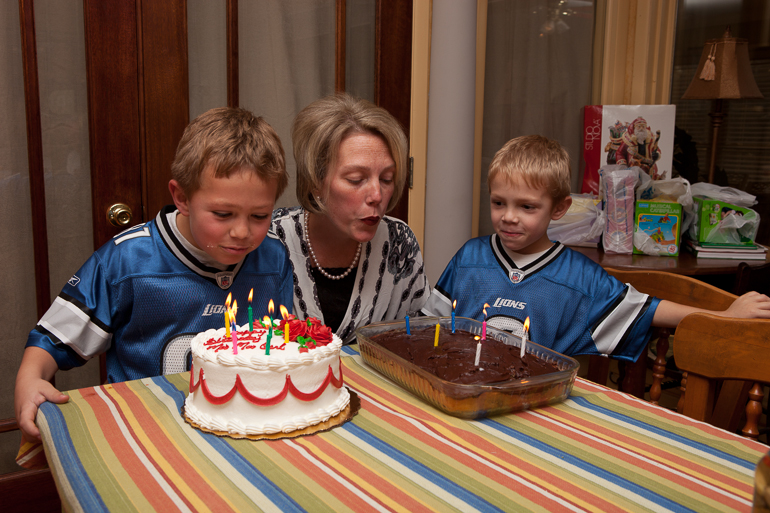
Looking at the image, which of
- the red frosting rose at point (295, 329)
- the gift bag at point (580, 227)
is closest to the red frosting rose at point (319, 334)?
the red frosting rose at point (295, 329)

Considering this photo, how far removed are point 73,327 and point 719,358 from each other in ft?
4.36

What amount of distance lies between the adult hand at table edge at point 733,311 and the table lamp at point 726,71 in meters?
1.97

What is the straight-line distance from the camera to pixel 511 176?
1.65m

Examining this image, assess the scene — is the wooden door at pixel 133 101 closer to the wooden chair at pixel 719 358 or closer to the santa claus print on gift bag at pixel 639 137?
the wooden chair at pixel 719 358

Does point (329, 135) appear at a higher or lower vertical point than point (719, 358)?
higher

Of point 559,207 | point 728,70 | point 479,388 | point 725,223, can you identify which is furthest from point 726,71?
point 479,388

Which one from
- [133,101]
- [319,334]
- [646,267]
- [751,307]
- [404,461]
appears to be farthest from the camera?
[646,267]

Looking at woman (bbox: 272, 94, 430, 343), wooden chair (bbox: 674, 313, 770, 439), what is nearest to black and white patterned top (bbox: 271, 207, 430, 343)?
woman (bbox: 272, 94, 430, 343)

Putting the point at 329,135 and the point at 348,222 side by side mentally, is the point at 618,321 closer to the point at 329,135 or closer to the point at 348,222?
the point at 348,222

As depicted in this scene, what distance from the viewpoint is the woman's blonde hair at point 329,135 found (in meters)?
1.61

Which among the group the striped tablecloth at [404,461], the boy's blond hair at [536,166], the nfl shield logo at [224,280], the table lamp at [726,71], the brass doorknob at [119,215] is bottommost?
the striped tablecloth at [404,461]

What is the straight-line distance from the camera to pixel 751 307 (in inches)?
52.6

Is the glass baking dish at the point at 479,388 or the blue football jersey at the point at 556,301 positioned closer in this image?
the glass baking dish at the point at 479,388

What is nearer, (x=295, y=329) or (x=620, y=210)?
(x=295, y=329)
